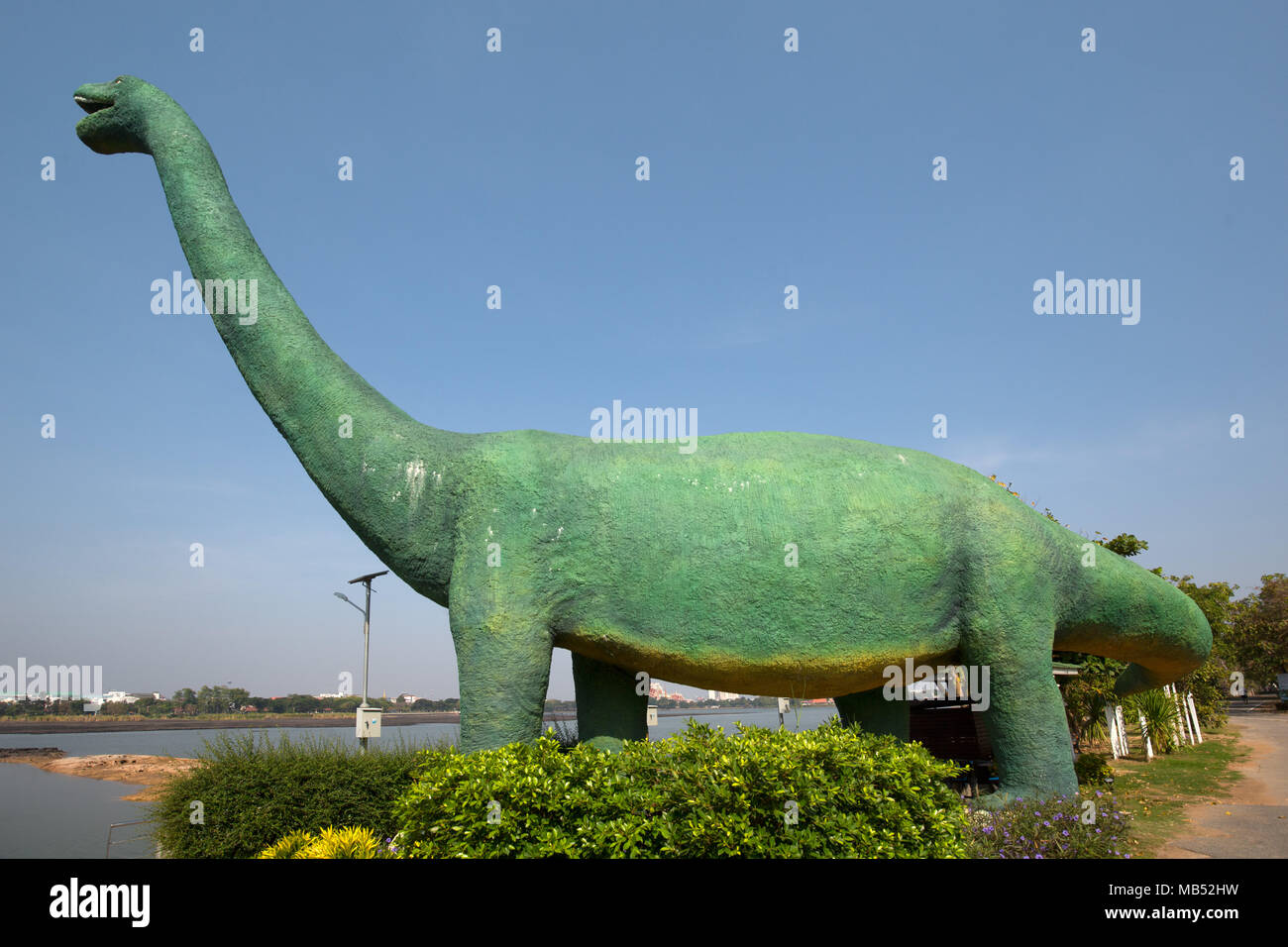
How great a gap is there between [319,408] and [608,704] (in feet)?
11.2

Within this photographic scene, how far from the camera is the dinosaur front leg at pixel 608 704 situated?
6930 millimetres

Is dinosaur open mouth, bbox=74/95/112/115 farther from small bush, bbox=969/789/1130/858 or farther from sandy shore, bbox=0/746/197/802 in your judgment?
sandy shore, bbox=0/746/197/802

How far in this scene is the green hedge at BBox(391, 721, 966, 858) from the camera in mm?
4746

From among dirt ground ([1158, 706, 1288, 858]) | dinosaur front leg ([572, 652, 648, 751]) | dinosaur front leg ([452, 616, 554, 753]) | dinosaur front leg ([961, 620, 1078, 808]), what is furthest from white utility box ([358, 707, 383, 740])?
dirt ground ([1158, 706, 1288, 858])

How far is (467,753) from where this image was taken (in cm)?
581

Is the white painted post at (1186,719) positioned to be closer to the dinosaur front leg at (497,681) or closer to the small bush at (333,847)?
the dinosaur front leg at (497,681)

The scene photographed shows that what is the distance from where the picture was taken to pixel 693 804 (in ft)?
15.8

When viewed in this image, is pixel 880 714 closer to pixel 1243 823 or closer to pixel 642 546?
pixel 642 546

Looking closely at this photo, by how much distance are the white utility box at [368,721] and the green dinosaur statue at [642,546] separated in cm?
926

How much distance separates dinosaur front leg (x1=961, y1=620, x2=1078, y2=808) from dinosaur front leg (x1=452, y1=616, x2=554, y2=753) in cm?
352

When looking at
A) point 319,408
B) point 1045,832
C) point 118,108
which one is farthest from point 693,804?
point 118,108

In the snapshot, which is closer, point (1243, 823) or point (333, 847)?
point (333, 847)
